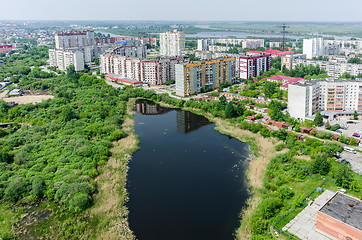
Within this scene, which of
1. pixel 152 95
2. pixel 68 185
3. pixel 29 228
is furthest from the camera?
pixel 152 95

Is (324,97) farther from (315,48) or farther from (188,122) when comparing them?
(315,48)

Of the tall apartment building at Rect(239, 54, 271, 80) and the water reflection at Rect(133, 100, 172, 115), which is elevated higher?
the tall apartment building at Rect(239, 54, 271, 80)

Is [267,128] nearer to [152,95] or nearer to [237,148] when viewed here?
[237,148]

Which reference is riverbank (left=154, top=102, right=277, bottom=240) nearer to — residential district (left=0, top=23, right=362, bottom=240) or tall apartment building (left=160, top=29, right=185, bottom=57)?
residential district (left=0, top=23, right=362, bottom=240)

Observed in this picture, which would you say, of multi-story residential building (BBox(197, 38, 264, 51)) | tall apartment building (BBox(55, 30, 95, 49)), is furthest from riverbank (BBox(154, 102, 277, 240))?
tall apartment building (BBox(55, 30, 95, 49))

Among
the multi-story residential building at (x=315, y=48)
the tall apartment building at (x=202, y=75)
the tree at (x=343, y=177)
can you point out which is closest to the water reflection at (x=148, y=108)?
the tall apartment building at (x=202, y=75)

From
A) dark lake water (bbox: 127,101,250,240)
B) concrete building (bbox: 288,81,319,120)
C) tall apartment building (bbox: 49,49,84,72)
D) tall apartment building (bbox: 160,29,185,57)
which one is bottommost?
dark lake water (bbox: 127,101,250,240)

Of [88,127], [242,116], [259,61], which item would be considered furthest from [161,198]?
[259,61]
